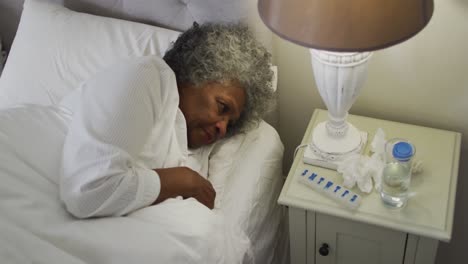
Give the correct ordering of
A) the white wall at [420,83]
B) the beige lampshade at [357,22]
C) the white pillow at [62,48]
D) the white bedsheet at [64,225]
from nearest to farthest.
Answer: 1. the beige lampshade at [357,22]
2. the white bedsheet at [64,225]
3. the white wall at [420,83]
4. the white pillow at [62,48]

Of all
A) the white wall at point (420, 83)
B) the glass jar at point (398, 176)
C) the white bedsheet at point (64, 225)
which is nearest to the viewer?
the white bedsheet at point (64, 225)

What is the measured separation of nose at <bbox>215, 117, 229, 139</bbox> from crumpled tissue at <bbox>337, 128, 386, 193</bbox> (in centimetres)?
28

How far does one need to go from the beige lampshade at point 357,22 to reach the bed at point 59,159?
0.42 metres

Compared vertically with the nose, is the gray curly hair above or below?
above

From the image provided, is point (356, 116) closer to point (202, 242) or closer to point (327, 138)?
point (327, 138)

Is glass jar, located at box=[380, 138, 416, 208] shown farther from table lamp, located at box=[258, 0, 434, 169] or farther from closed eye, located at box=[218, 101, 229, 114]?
closed eye, located at box=[218, 101, 229, 114]

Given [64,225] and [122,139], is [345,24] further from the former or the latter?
[64,225]

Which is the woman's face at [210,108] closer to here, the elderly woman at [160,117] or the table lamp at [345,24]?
the elderly woman at [160,117]

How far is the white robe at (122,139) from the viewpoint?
3.74ft

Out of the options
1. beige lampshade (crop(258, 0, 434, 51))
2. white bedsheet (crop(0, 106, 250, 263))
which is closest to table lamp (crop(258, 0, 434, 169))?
beige lampshade (crop(258, 0, 434, 51))

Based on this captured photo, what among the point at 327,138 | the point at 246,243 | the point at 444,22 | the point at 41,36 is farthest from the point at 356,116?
the point at 41,36

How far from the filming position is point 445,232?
1.16m

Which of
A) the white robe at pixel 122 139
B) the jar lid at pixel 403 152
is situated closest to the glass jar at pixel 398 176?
the jar lid at pixel 403 152

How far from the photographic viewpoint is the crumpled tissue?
49.3 inches
